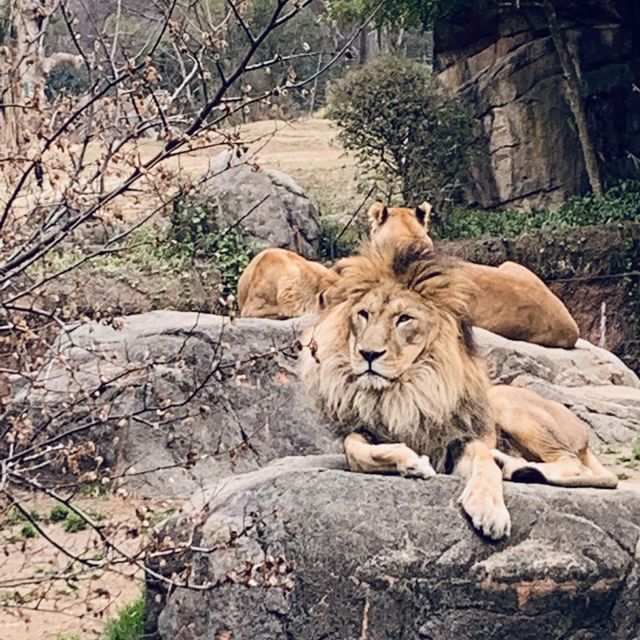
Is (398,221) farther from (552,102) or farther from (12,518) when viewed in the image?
(552,102)

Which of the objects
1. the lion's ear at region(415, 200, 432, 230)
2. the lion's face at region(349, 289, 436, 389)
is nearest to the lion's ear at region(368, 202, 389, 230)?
the lion's ear at region(415, 200, 432, 230)

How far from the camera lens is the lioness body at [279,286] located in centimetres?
1436

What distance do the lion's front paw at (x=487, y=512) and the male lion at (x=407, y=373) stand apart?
0.18 feet

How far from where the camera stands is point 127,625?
7.92m

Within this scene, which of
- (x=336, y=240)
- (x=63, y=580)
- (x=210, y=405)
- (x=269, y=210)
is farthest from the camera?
(x=336, y=240)

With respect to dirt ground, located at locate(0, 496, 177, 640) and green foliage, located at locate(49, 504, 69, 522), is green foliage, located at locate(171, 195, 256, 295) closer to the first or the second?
dirt ground, located at locate(0, 496, 177, 640)

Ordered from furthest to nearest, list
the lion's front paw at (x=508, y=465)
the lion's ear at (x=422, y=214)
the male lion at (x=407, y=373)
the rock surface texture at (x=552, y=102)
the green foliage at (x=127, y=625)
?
the rock surface texture at (x=552, y=102) < the lion's ear at (x=422, y=214) < the green foliage at (x=127, y=625) < the lion's front paw at (x=508, y=465) < the male lion at (x=407, y=373)

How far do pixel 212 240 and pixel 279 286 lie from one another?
15.0 feet

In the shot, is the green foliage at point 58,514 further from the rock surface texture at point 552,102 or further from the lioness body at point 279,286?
the rock surface texture at point 552,102

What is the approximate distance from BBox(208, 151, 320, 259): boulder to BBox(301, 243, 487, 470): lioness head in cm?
1189

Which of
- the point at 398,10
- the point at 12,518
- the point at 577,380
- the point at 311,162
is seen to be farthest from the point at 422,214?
the point at 311,162

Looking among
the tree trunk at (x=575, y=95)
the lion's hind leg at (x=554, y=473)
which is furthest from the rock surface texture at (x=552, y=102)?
the lion's hind leg at (x=554, y=473)

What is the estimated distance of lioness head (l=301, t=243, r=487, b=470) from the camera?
23.4 feet

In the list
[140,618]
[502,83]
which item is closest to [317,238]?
[502,83]
